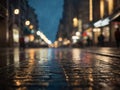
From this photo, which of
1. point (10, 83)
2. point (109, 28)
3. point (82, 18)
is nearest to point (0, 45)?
point (109, 28)

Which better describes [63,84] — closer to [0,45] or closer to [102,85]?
[102,85]

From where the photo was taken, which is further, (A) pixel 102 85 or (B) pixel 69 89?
(A) pixel 102 85

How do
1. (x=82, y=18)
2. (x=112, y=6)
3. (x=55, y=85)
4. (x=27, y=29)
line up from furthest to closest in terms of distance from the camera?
(x=82, y=18)
(x=27, y=29)
(x=112, y=6)
(x=55, y=85)

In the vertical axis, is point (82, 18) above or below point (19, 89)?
above

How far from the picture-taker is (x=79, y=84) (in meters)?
8.29

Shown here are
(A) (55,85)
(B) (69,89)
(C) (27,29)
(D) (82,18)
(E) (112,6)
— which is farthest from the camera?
(D) (82,18)

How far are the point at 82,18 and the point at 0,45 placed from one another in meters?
74.4

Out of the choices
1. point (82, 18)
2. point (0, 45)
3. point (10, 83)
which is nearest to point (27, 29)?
point (82, 18)

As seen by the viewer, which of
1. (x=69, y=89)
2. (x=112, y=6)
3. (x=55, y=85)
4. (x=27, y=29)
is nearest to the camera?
(x=69, y=89)

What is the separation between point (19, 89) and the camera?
7.43 meters

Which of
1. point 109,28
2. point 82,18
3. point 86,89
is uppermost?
point 82,18

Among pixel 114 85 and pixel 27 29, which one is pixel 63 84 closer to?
pixel 114 85

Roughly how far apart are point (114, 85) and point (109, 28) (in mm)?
53066

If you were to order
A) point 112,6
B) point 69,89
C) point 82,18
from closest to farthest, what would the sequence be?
1. point 69,89
2. point 112,6
3. point 82,18
